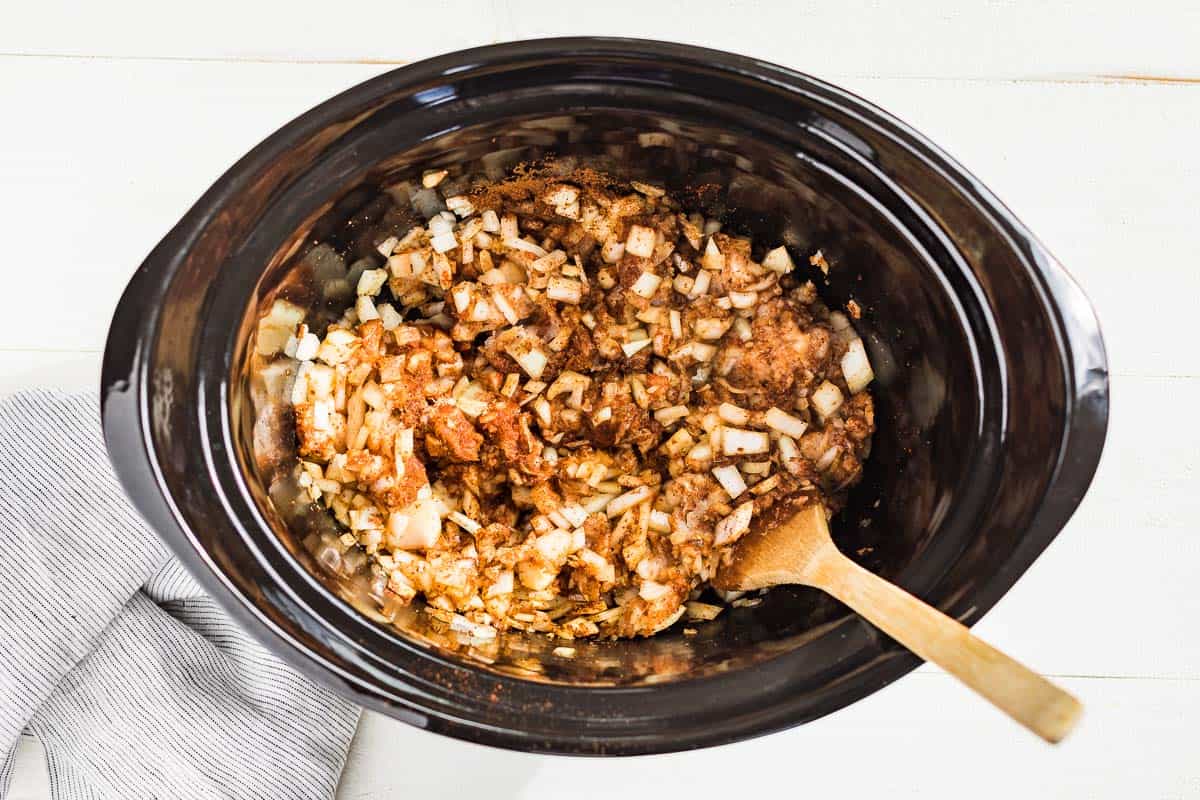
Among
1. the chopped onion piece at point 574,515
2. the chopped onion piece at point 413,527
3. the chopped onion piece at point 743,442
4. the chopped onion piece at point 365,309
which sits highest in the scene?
the chopped onion piece at point 743,442

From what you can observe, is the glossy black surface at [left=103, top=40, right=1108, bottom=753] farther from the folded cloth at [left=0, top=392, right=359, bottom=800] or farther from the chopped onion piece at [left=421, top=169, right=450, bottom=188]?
the folded cloth at [left=0, top=392, right=359, bottom=800]

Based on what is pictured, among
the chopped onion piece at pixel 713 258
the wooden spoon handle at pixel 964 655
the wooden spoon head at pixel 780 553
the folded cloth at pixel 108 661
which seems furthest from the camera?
the folded cloth at pixel 108 661

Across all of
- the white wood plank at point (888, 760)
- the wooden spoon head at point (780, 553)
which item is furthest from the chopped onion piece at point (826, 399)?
the white wood plank at point (888, 760)

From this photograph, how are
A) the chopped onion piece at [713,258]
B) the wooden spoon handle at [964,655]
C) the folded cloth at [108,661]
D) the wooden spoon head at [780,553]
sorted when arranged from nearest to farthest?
the wooden spoon handle at [964,655] → the wooden spoon head at [780,553] → the chopped onion piece at [713,258] → the folded cloth at [108,661]

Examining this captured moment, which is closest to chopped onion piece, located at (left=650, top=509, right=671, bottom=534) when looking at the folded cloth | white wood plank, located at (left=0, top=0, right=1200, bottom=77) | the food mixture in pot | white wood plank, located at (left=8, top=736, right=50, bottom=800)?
the food mixture in pot

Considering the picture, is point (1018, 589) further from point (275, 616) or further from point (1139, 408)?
point (275, 616)

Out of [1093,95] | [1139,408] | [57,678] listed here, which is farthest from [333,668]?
A: [1093,95]

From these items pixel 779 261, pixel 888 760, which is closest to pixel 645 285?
pixel 779 261

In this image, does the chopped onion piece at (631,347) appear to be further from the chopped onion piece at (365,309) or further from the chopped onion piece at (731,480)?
the chopped onion piece at (365,309)
